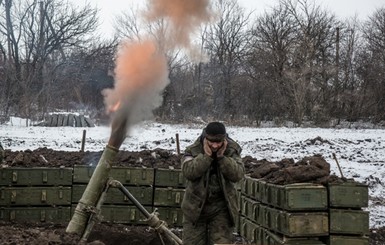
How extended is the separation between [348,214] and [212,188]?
2.65m

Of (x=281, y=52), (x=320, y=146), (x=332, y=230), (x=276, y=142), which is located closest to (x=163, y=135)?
(x=276, y=142)

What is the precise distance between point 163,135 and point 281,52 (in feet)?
52.4

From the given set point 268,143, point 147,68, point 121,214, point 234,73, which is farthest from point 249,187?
point 234,73

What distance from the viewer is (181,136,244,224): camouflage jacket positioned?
5.44 m

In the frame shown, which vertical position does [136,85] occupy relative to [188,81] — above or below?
below

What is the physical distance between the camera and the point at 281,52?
1319 inches

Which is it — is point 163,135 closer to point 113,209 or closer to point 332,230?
point 113,209

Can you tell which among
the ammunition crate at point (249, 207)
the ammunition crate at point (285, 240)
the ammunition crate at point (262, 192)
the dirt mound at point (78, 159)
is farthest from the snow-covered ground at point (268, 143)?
the ammunition crate at point (285, 240)

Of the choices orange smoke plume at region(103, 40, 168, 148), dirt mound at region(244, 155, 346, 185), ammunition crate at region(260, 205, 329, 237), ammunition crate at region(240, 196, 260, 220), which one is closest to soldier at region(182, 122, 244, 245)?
orange smoke plume at region(103, 40, 168, 148)

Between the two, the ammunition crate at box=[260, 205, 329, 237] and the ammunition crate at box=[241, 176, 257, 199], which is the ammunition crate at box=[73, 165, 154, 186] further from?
→ the ammunition crate at box=[260, 205, 329, 237]

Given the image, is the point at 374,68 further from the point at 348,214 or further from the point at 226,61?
the point at 348,214

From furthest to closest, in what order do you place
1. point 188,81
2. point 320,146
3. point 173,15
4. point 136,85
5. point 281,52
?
point 281,52 < point 188,81 < point 320,146 < point 173,15 < point 136,85

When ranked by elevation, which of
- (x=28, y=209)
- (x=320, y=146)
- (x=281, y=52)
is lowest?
(x=28, y=209)

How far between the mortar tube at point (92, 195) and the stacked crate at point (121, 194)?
3.32 m
